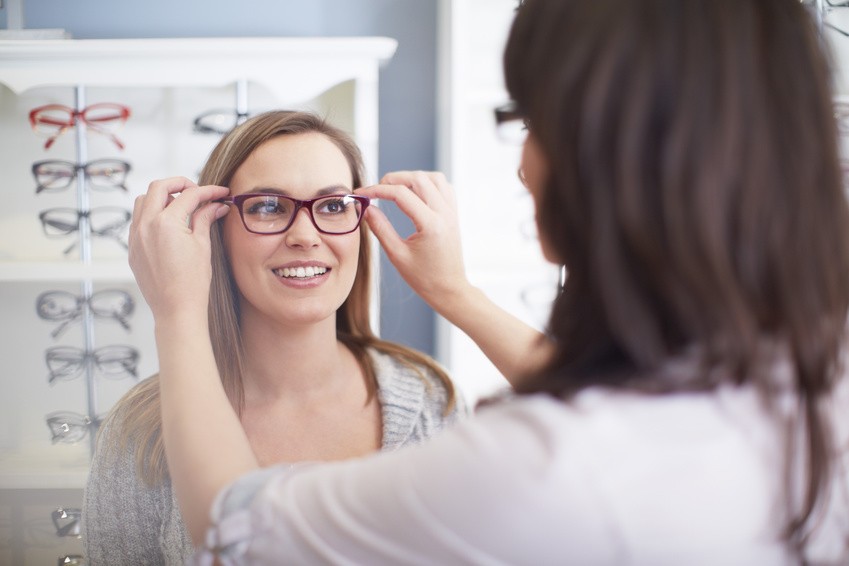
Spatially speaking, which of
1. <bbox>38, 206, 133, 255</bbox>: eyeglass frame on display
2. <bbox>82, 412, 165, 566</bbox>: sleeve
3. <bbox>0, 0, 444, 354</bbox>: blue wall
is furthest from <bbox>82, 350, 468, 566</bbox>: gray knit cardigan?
<bbox>0, 0, 444, 354</bbox>: blue wall

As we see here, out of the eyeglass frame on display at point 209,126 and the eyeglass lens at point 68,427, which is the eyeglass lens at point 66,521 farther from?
the eyeglass frame on display at point 209,126

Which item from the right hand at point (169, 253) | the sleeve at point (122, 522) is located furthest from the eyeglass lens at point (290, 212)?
the sleeve at point (122, 522)

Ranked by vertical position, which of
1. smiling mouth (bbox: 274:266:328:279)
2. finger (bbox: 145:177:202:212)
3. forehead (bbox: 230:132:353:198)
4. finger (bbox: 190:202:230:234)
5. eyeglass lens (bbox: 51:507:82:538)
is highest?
forehead (bbox: 230:132:353:198)

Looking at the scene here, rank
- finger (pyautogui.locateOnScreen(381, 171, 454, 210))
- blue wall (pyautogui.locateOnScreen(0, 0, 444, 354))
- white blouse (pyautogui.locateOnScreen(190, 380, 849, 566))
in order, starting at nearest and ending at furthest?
white blouse (pyautogui.locateOnScreen(190, 380, 849, 566)), finger (pyautogui.locateOnScreen(381, 171, 454, 210)), blue wall (pyautogui.locateOnScreen(0, 0, 444, 354))

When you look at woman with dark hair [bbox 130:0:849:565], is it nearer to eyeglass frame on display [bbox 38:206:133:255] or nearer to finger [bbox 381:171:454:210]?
finger [bbox 381:171:454:210]

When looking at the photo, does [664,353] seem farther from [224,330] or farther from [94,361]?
[94,361]

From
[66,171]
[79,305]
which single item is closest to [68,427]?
[79,305]

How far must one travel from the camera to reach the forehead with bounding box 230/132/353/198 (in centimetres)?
121

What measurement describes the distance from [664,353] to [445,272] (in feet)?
1.65

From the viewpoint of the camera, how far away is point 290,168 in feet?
3.98

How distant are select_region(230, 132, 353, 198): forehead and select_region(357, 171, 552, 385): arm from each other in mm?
156

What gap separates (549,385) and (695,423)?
0.34 feet

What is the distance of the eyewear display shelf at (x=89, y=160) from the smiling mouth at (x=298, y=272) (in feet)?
1.99

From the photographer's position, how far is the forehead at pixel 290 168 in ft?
3.95
